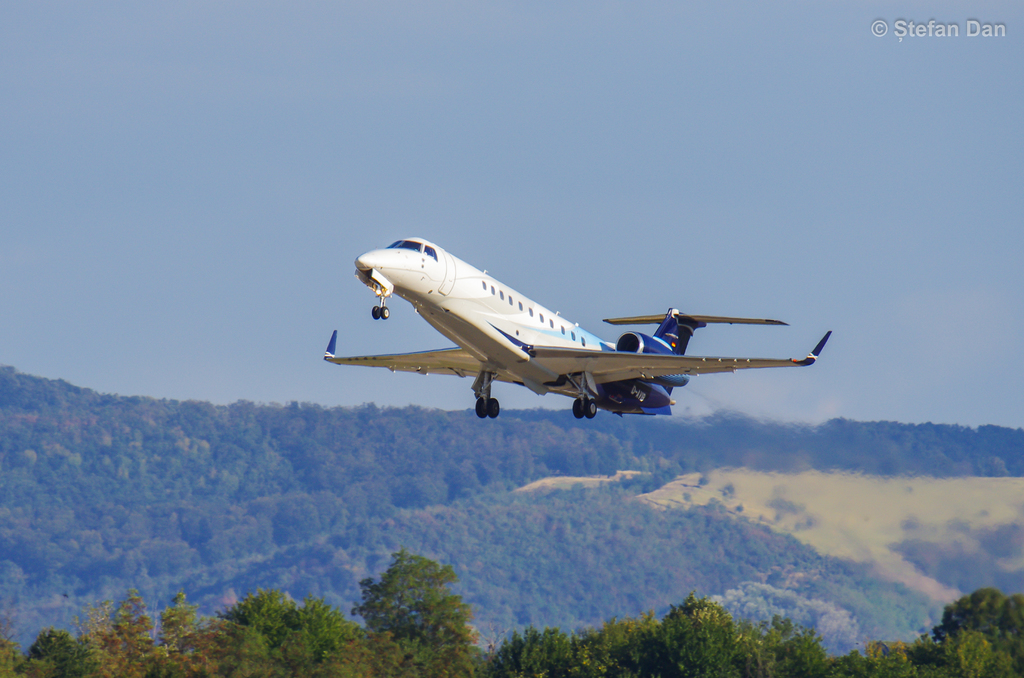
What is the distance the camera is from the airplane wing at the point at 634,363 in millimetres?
38312

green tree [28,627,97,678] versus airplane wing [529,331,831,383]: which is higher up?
airplane wing [529,331,831,383]

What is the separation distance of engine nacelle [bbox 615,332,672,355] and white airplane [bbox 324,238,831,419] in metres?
0.03

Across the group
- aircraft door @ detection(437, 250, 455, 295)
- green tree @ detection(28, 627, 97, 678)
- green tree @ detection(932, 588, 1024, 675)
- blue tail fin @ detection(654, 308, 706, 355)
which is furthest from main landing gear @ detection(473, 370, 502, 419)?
green tree @ detection(932, 588, 1024, 675)

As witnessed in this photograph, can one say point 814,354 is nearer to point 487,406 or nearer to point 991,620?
point 487,406

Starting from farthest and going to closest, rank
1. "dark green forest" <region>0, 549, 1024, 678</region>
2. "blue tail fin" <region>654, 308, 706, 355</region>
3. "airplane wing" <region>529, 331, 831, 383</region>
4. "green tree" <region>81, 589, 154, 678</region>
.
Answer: "green tree" <region>81, 589, 154, 678</region>, "dark green forest" <region>0, 549, 1024, 678</region>, "blue tail fin" <region>654, 308, 706, 355</region>, "airplane wing" <region>529, 331, 831, 383</region>

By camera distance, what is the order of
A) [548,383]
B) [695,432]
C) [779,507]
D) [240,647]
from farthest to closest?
[779,507] → [695,432] → [240,647] → [548,383]

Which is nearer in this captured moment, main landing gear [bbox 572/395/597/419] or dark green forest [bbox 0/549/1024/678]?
main landing gear [bbox 572/395/597/419]

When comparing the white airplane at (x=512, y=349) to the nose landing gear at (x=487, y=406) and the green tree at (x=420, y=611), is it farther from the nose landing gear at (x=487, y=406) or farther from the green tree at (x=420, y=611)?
the green tree at (x=420, y=611)

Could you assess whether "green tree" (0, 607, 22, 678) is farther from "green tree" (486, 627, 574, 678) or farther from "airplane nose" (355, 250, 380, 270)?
"airplane nose" (355, 250, 380, 270)

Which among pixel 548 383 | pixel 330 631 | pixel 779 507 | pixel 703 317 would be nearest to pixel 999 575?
pixel 779 507

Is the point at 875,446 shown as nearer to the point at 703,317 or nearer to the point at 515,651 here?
the point at 515,651

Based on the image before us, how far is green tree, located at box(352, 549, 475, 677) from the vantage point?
9350 cm

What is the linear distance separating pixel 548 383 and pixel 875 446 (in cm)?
5206

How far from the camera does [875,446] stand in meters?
86.6
